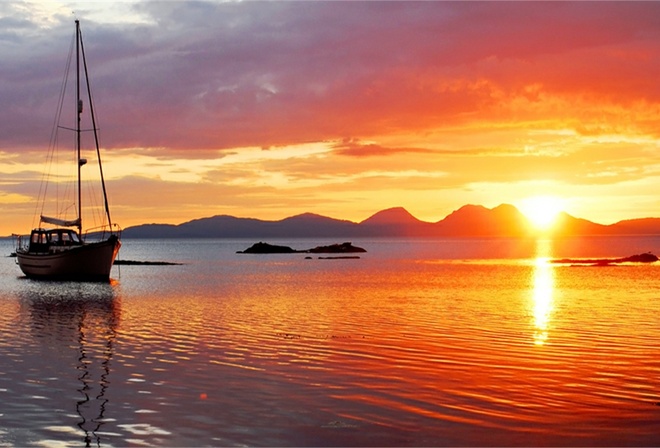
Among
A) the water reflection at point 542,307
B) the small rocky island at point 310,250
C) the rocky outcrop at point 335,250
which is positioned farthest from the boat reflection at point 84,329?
the small rocky island at point 310,250

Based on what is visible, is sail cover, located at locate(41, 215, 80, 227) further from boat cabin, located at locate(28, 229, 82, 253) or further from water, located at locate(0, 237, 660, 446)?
water, located at locate(0, 237, 660, 446)

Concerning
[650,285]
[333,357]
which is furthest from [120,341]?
[650,285]

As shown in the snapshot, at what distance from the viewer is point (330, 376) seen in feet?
64.4

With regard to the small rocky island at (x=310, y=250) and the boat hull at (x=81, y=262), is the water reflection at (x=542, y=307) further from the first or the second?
the small rocky island at (x=310, y=250)

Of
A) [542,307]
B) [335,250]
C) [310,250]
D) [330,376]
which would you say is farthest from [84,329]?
[335,250]

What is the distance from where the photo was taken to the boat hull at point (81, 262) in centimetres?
6462

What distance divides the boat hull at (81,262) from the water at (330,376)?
79.7 feet

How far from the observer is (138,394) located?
17.0 metres

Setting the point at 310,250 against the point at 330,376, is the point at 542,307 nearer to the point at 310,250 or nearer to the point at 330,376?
the point at 330,376

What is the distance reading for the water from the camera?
45.0 feet

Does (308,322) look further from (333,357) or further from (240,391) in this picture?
(240,391)

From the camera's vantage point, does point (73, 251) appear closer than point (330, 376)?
No

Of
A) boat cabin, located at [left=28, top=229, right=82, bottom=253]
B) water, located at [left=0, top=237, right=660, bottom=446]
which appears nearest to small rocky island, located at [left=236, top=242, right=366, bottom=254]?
boat cabin, located at [left=28, top=229, right=82, bottom=253]

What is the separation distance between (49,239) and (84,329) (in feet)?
138
